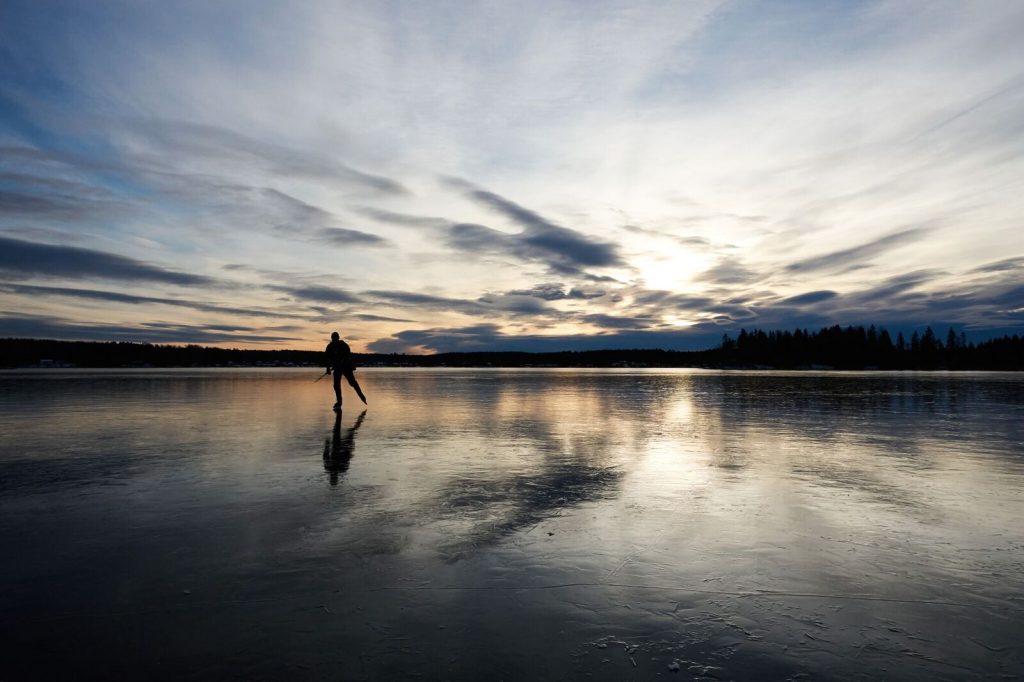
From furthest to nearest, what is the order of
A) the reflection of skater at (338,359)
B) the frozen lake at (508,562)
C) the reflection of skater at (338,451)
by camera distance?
1. the reflection of skater at (338,359)
2. the reflection of skater at (338,451)
3. the frozen lake at (508,562)

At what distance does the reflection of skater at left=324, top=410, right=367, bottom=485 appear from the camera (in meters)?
8.32

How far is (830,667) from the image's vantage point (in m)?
3.07

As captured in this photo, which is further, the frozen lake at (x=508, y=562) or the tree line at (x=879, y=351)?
the tree line at (x=879, y=351)

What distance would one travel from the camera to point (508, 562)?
464 centimetres

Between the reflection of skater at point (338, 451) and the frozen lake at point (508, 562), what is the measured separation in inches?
3.9

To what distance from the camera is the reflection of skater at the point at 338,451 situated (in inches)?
328

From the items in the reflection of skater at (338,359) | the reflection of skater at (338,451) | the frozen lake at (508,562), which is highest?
the reflection of skater at (338,359)

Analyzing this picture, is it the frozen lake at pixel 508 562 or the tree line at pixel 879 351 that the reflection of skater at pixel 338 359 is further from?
the tree line at pixel 879 351

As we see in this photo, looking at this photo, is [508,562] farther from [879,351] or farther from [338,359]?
[879,351]

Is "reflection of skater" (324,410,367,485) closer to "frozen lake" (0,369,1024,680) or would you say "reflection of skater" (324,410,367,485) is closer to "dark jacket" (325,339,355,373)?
"frozen lake" (0,369,1024,680)

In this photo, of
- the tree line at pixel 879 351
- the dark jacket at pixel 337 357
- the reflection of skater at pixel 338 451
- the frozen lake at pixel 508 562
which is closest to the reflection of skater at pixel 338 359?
the dark jacket at pixel 337 357

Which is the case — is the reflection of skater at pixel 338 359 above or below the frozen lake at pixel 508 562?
above

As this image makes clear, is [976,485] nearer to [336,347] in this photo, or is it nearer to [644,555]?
[644,555]

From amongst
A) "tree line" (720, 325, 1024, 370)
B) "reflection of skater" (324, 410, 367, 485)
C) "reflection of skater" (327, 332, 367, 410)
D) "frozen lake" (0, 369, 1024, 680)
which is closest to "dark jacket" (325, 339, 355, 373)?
"reflection of skater" (327, 332, 367, 410)
